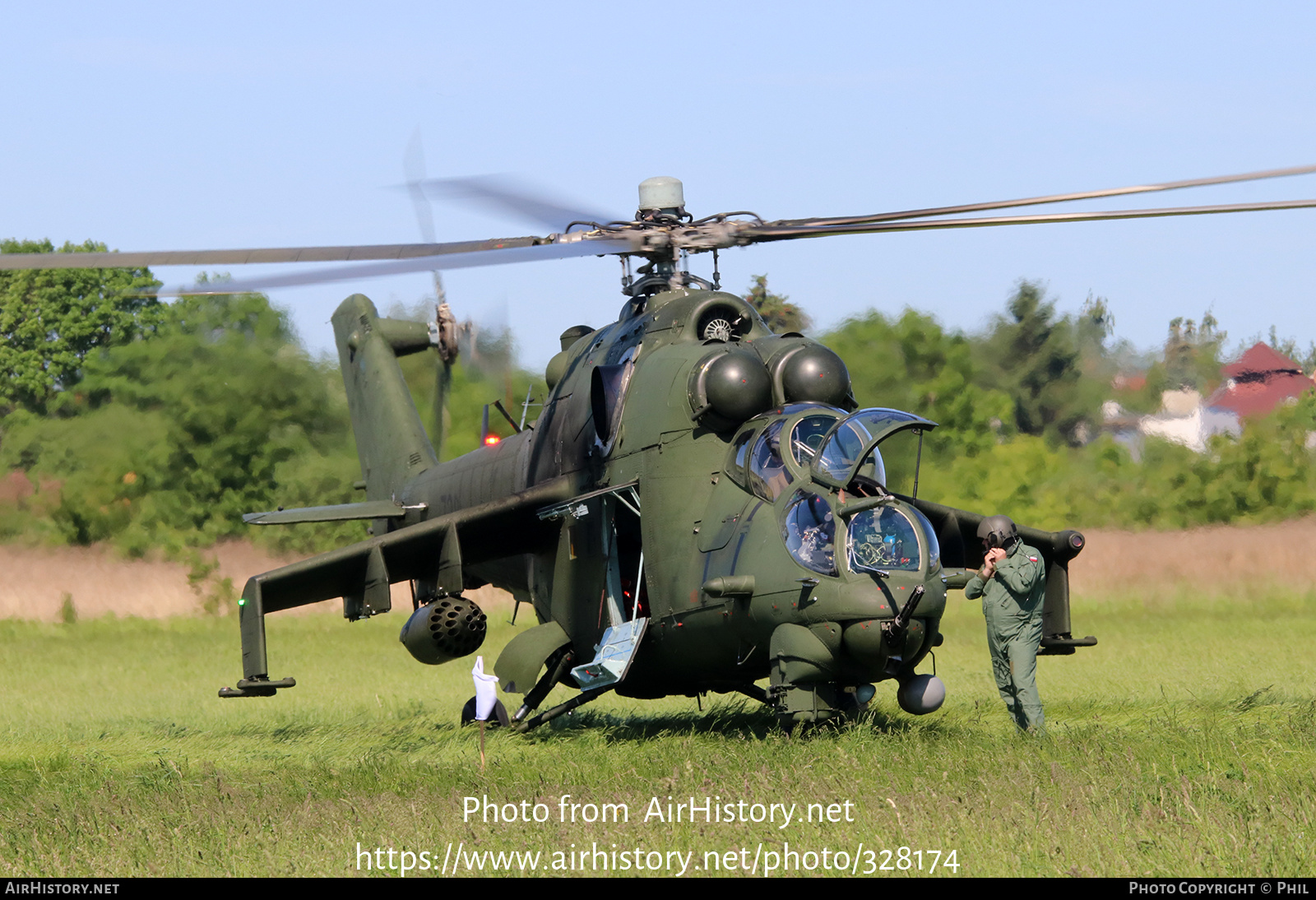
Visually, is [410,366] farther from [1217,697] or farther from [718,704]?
[1217,697]

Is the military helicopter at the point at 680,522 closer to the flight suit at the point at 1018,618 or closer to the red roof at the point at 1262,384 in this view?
the flight suit at the point at 1018,618

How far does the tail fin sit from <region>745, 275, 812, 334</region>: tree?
13.2m

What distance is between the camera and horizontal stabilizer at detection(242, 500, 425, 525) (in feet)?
48.3

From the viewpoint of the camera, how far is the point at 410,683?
64.5 ft

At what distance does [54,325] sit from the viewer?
44.7m

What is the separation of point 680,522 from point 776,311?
2280 centimetres

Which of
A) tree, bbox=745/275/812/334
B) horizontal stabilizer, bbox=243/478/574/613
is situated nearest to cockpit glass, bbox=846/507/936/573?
horizontal stabilizer, bbox=243/478/574/613

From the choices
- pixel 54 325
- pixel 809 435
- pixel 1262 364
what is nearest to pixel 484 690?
pixel 809 435

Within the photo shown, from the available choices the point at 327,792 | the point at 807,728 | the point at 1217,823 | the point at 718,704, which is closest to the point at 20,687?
the point at 718,704

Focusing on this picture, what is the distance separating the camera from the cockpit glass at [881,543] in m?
10.2

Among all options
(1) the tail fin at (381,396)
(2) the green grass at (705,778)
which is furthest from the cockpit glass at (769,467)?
(1) the tail fin at (381,396)

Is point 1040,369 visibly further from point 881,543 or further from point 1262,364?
point 881,543

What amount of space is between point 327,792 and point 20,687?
1223 cm

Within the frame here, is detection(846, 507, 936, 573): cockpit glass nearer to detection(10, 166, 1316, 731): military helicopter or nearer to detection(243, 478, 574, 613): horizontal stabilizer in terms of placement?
detection(10, 166, 1316, 731): military helicopter
